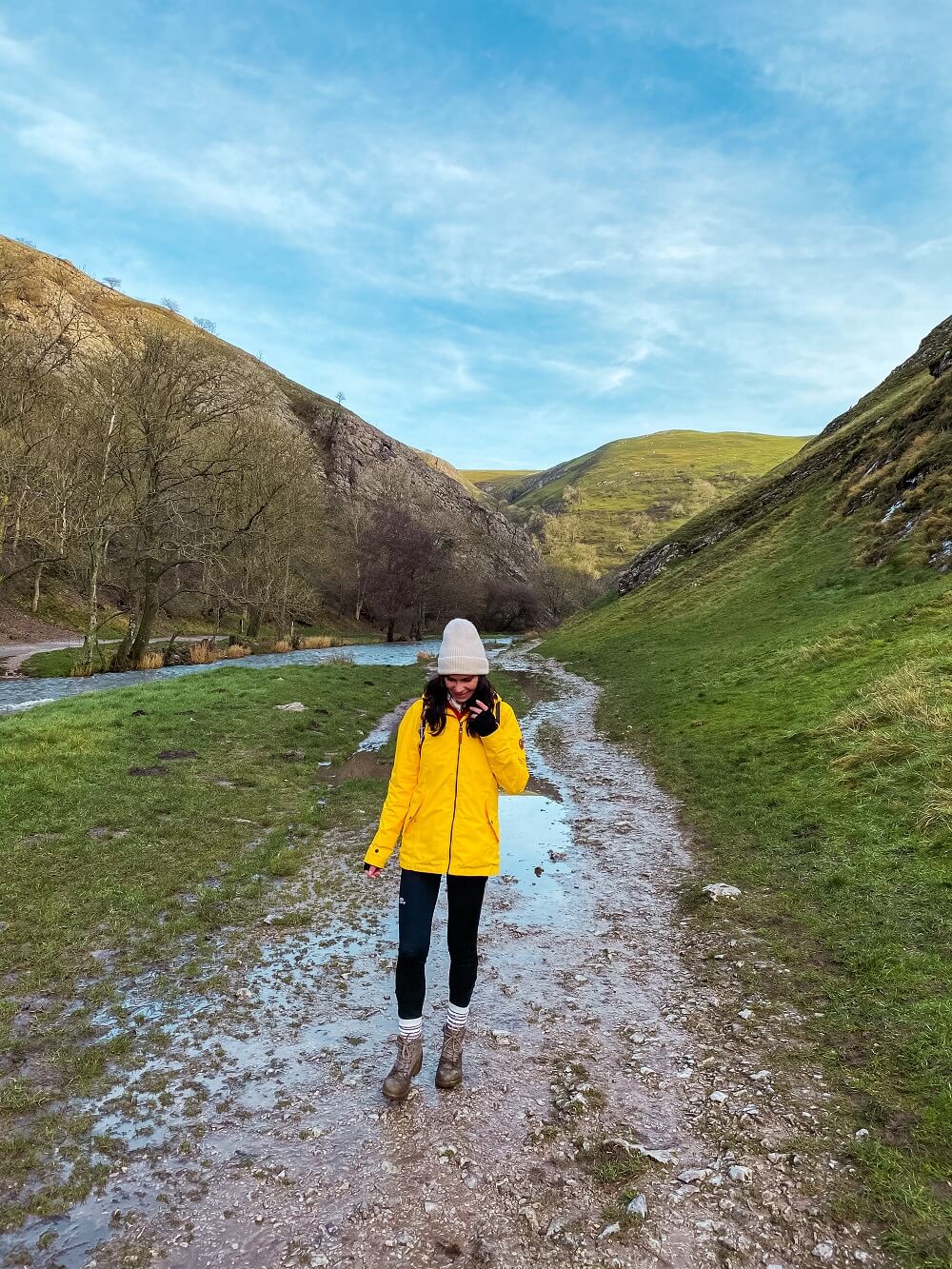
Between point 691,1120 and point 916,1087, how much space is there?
173 centimetres

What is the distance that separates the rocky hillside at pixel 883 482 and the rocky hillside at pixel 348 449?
4682cm

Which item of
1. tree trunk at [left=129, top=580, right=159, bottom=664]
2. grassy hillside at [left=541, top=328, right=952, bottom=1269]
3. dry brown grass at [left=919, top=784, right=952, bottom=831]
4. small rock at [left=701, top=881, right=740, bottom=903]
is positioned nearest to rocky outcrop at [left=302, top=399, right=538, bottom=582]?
tree trunk at [left=129, top=580, right=159, bottom=664]

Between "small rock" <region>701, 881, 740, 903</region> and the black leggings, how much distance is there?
16.2 ft

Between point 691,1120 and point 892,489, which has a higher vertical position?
point 892,489

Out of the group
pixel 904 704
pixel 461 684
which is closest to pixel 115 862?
pixel 461 684

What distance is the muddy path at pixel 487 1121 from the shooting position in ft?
13.3

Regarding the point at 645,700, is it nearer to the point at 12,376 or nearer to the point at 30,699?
the point at 30,699

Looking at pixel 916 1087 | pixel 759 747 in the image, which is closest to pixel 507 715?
pixel 916 1087

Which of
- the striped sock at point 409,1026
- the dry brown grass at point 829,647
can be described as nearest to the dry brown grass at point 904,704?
the dry brown grass at point 829,647

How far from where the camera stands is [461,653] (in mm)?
5434

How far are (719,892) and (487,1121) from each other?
17.8 ft

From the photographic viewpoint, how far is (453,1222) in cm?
420

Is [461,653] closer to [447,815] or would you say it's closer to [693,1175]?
[447,815]

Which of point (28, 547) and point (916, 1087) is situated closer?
point (916, 1087)
